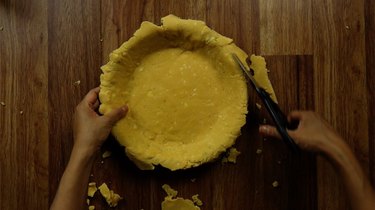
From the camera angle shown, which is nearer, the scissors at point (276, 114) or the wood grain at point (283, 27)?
the scissors at point (276, 114)

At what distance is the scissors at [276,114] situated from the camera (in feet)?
2.63

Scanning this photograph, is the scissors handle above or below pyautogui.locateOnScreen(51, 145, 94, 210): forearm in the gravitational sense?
above

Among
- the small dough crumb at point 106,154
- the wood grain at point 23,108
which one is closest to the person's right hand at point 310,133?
the small dough crumb at point 106,154

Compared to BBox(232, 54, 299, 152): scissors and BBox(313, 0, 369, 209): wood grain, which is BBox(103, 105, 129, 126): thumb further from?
BBox(313, 0, 369, 209): wood grain

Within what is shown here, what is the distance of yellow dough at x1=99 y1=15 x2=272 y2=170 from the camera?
88 cm

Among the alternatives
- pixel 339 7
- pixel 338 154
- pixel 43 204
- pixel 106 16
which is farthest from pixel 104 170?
pixel 339 7

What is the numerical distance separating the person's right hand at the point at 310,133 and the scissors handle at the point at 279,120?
0.02 meters

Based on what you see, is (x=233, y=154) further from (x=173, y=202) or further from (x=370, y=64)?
(x=370, y=64)

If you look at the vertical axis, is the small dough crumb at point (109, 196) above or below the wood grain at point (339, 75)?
below

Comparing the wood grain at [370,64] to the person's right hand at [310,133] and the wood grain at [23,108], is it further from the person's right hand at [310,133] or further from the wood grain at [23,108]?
the wood grain at [23,108]

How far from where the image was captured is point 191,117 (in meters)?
0.91

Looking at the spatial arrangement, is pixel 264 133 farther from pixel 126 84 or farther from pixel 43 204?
pixel 43 204

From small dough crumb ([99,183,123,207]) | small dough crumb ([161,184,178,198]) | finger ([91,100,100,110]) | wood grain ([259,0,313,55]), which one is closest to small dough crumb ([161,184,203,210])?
small dough crumb ([161,184,178,198])

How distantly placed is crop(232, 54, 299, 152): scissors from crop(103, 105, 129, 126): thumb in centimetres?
27
